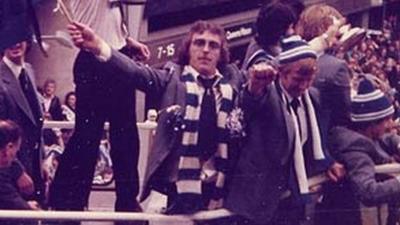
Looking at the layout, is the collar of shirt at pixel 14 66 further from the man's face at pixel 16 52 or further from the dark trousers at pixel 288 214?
the dark trousers at pixel 288 214

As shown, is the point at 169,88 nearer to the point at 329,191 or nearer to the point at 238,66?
the point at 238,66

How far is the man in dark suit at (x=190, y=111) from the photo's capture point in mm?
3303

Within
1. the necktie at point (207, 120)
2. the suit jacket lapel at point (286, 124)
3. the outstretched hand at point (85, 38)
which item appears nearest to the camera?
the outstretched hand at point (85, 38)

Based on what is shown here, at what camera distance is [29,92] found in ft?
11.0

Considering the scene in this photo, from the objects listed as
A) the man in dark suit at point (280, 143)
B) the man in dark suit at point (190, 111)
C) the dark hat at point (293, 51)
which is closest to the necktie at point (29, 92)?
the man in dark suit at point (190, 111)

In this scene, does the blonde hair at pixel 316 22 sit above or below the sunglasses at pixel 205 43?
above

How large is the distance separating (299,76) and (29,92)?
73 centimetres

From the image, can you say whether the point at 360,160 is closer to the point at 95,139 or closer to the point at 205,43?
the point at 205,43

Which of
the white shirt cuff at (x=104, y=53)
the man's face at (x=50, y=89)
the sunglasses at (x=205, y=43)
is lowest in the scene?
the man's face at (x=50, y=89)

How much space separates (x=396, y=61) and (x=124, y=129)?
862 millimetres

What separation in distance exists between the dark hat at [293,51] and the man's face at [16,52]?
688 millimetres

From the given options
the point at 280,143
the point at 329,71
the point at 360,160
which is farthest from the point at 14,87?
the point at 360,160

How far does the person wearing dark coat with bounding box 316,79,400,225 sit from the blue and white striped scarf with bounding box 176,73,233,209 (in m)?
0.39

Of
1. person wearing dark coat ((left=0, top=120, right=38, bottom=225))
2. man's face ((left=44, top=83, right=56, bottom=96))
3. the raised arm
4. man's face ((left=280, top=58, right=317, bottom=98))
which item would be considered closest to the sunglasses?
the raised arm
